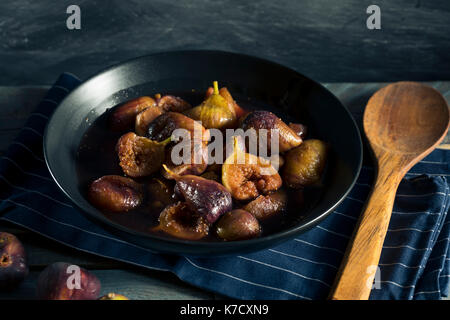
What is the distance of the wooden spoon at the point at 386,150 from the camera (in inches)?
54.8

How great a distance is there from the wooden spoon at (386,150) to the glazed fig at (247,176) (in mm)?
297

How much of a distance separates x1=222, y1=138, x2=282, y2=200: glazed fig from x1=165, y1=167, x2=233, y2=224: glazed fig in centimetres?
7

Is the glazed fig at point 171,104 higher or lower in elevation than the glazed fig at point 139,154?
higher

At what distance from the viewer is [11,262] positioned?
54.0 inches

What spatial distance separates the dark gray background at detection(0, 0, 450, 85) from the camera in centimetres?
219

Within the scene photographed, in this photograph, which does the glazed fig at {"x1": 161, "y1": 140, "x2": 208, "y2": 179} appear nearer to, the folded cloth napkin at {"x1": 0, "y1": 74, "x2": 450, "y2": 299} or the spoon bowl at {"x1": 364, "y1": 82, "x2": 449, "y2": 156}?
the folded cloth napkin at {"x1": 0, "y1": 74, "x2": 450, "y2": 299}

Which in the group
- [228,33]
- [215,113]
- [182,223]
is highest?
[228,33]

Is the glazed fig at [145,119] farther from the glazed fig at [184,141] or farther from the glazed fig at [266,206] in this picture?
the glazed fig at [266,206]

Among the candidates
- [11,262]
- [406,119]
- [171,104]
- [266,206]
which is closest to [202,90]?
[171,104]

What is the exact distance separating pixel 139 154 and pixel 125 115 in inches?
A: 8.7

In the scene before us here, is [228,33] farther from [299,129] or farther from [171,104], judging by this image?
[299,129]

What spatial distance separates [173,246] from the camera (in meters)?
1.28

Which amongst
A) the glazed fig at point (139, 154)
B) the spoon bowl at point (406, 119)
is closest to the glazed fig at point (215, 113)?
the glazed fig at point (139, 154)

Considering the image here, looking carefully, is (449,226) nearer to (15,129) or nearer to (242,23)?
(242,23)
